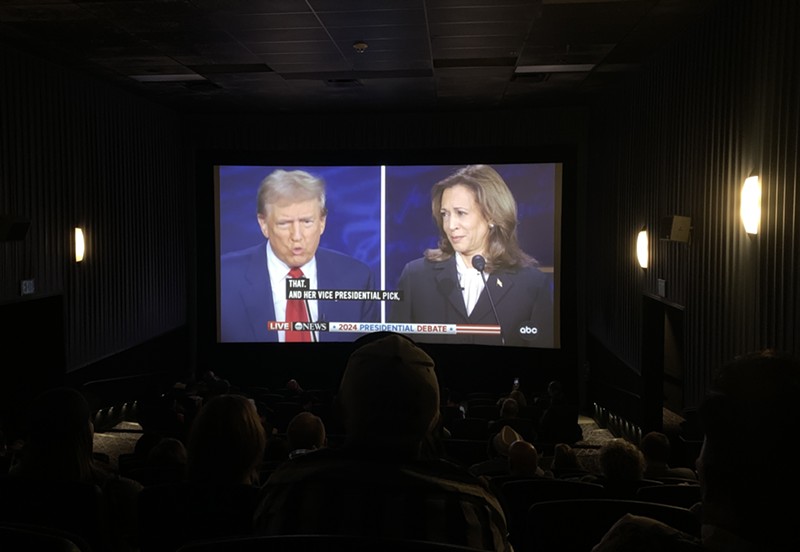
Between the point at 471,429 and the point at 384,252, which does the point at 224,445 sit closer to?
the point at 471,429

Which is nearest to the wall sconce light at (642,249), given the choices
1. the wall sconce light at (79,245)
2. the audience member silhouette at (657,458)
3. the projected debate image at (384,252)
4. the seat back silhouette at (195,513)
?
the projected debate image at (384,252)

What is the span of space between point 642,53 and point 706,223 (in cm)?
288

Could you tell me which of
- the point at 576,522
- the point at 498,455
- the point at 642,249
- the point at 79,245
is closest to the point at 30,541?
the point at 576,522

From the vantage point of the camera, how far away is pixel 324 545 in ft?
3.16

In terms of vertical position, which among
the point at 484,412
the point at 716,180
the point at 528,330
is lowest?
the point at 484,412

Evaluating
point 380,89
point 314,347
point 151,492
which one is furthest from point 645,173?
point 151,492

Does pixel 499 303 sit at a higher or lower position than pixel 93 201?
lower

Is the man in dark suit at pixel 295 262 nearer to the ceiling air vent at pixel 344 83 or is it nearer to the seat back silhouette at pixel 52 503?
the ceiling air vent at pixel 344 83

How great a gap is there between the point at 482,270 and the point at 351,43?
4.88 m

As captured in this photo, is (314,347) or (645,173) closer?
(645,173)

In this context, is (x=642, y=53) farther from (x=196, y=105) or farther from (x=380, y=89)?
(x=196, y=105)

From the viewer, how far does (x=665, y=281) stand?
26.3 ft

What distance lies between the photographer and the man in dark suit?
1247cm

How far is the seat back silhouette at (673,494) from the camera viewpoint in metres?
3.27
